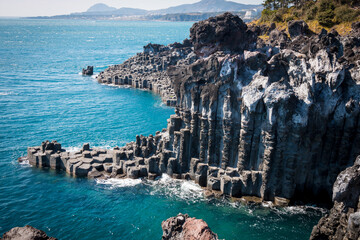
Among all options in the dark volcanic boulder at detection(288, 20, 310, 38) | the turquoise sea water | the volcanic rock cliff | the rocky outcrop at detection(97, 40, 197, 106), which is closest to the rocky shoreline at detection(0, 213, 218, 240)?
the turquoise sea water

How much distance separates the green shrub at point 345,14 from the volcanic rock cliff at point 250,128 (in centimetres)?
4925

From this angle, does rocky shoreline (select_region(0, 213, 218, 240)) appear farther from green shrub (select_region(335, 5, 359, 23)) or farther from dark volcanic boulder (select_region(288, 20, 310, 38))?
green shrub (select_region(335, 5, 359, 23))

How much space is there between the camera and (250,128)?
3203 cm

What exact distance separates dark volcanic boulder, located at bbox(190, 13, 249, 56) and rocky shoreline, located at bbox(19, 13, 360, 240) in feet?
0.44

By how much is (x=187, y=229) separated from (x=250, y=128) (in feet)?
54.9

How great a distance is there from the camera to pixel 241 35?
41969mm

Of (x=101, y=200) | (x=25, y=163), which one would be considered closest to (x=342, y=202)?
(x=101, y=200)

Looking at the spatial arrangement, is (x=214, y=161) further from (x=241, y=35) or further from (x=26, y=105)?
(x=26, y=105)

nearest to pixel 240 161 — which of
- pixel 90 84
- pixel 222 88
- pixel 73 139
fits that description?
pixel 222 88

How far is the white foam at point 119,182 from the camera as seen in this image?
118ft

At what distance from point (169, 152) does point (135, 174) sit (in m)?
4.93

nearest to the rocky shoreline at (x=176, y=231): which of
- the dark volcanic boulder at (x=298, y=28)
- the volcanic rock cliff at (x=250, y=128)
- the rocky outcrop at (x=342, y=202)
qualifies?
the rocky outcrop at (x=342, y=202)

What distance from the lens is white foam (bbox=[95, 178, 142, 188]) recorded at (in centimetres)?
3598

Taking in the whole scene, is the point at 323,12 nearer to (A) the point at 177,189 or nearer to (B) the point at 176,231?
(A) the point at 177,189
